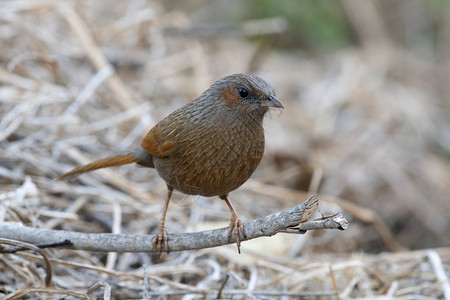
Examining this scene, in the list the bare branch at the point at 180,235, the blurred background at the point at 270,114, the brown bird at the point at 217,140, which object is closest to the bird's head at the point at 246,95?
the brown bird at the point at 217,140

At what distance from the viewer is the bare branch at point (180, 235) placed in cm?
242

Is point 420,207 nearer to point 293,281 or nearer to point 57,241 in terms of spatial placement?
point 293,281

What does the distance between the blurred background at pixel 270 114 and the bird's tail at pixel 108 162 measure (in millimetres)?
428

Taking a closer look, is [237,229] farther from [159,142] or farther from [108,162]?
[108,162]

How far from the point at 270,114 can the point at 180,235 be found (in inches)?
42.8

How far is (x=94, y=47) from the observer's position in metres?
5.80

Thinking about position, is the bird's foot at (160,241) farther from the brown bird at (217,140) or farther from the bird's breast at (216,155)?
the bird's breast at (216,155)

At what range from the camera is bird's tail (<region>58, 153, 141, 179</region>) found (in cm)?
349

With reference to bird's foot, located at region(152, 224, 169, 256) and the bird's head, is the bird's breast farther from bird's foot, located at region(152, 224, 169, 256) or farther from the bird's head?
bird's foot, located at region(152, 224, 169, 256)

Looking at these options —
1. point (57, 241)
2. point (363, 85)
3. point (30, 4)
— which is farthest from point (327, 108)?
point (57, 241)

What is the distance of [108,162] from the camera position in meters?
3.53

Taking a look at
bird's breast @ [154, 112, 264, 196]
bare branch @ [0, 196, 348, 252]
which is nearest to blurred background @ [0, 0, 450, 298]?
bare branch @ [0, 196, 348, 252]

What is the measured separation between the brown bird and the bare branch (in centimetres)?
14

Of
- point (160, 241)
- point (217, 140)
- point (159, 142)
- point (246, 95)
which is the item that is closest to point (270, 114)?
point (246, 95)
